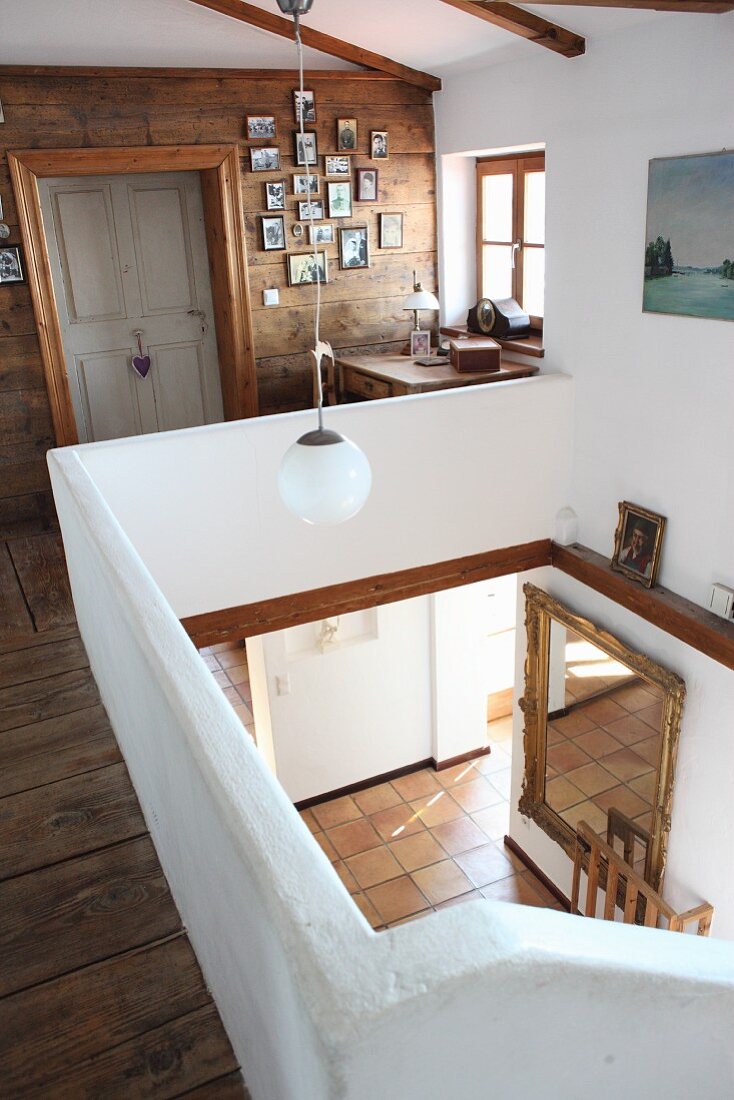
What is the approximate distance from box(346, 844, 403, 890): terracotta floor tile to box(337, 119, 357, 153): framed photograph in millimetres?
4881

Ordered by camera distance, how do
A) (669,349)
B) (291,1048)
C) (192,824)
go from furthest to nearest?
(669,349)
(192,824)
(291,1048)

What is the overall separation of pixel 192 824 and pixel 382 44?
5.19 meters

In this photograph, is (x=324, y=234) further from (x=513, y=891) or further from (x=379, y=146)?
(x=513, y=891)

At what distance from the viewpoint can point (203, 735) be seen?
138cm

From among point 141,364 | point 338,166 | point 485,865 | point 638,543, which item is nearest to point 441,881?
point 485,865

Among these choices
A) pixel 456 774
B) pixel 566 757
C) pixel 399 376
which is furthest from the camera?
pixel 456 774

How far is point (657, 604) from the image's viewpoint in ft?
15.2

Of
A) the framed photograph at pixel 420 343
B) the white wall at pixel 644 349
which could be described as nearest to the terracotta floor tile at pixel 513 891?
the white wall at pixel 644 349

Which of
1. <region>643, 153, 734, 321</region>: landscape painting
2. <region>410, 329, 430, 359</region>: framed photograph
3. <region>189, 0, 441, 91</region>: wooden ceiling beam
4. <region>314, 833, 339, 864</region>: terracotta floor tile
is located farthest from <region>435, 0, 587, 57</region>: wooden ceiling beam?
<region>314, 833, 339, 864</region>: terracotta floor tile

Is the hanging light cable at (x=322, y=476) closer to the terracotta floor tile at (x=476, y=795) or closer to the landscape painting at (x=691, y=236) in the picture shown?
the landscape painting at (x=691, y=236)

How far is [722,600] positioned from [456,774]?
→ 376 cm

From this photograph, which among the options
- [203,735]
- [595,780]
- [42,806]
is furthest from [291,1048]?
Result: [595,780]

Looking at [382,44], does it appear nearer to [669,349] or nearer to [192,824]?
[669,349]

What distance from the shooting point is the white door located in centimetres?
548
